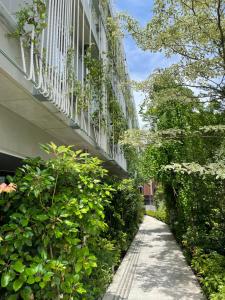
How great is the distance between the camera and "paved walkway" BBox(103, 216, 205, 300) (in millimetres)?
6387

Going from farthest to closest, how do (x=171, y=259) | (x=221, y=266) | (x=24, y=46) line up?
(x=171, y=259) < (x=221, y=266) < (x=24, y=46)

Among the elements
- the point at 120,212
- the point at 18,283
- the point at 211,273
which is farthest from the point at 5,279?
the point at 120,212

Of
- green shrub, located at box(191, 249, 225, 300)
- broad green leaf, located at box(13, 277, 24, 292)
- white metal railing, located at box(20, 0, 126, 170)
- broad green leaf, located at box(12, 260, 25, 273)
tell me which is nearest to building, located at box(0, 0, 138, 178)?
white metal railing, located at box(20, 0, 126, 170)

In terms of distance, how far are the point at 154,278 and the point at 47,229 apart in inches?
217

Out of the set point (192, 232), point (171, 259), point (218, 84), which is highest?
point (218, 84)

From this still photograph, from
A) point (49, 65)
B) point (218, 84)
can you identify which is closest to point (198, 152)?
point (218, 84)

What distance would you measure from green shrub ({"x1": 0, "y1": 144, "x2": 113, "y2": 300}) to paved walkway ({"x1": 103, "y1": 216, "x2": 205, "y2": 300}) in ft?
10.4

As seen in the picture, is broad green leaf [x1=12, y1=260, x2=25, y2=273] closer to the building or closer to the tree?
the building

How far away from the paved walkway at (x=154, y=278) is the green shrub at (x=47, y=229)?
3177 mm

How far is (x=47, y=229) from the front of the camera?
320 centimetres

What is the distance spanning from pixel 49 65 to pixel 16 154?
4.17 ft

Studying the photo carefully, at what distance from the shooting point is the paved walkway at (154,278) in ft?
21.0

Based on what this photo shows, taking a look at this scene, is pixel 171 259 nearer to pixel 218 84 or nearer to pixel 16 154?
pixel 218 84

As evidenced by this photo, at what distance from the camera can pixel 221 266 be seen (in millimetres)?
6523
